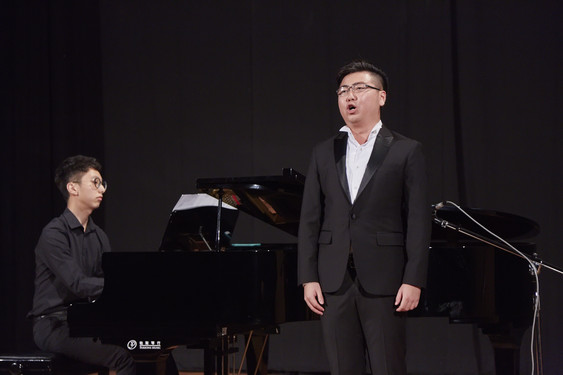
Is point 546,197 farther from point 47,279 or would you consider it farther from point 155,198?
point 47,279

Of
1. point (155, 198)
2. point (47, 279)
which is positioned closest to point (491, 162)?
point (155, 198)

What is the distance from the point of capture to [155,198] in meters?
5.82

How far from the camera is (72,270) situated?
10.8 ft

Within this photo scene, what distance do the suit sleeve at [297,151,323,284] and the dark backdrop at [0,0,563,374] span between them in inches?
116

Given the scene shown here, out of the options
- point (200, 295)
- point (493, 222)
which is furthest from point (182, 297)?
point (493, 222)

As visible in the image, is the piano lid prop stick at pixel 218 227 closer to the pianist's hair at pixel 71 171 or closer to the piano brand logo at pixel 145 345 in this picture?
the piano brand logo at pixel 145 345

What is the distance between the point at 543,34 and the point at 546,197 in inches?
46.8

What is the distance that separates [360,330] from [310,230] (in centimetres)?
37

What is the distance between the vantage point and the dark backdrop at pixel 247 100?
503 cm

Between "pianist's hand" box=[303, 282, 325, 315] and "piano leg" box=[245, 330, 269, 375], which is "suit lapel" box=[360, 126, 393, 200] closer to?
"pianist's hand" box=[303, 282, 325, 315]

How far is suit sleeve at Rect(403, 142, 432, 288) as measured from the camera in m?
2.23

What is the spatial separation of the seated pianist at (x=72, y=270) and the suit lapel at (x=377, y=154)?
1.50 metres

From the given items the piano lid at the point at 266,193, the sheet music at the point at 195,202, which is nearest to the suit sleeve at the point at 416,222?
the piano lid at the point at 266,193

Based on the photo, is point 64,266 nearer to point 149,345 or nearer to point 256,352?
point 149,345
